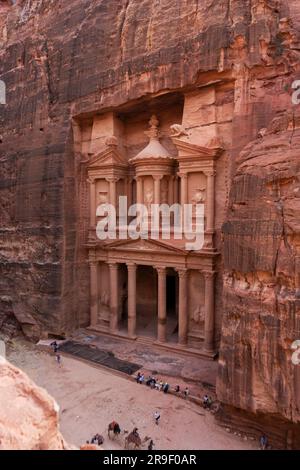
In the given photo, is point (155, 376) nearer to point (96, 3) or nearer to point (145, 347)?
point (145, 347)

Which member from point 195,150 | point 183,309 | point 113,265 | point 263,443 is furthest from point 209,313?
point 195,150

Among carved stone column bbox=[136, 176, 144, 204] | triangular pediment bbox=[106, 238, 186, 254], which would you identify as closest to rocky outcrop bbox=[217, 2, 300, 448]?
triangular pediment bbox=[106, 238, 186, 254]

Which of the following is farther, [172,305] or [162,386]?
[172,305]

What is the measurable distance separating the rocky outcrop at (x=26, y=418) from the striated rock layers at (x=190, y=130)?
7.19 metres

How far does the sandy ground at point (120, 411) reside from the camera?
10094 millimetres

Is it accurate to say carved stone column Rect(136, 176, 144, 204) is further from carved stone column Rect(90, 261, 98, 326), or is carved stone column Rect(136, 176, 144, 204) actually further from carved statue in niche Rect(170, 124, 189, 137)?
carved stone column Rect(90, 261, 98, 326)

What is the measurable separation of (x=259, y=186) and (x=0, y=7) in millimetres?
23646

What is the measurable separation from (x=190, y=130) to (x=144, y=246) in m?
5.97

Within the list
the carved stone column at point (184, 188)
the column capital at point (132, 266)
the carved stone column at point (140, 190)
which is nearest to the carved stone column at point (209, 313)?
the carved stone column at point (184, 188)

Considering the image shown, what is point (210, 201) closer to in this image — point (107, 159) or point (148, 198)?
point (148, 198)

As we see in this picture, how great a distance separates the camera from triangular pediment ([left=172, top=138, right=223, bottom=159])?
14984 millimetres

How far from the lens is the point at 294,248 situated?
9039 mm

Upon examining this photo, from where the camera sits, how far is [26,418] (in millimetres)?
3209

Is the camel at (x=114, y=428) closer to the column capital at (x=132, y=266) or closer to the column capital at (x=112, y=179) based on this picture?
the column capital at (x=132, y=266)
